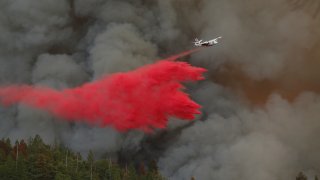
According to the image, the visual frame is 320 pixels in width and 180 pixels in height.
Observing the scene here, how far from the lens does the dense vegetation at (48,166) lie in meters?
136

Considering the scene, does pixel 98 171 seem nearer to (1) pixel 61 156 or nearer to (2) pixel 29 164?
(1) pixel 61 156

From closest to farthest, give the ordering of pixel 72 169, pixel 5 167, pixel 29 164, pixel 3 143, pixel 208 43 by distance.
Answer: pixel 208 43 < pixel 5 167 < pixel 29 164 < pixel 72 169 < pixel 3 143

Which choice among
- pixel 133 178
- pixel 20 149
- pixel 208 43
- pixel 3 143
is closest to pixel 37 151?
pixel 20 149

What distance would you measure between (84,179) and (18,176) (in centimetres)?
3051

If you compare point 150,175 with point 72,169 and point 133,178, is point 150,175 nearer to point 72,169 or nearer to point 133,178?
point 133,178

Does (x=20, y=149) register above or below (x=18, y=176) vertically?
above

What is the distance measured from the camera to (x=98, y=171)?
17900 centimetres

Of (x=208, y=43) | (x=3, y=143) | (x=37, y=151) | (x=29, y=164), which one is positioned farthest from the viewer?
(x=3, y=143)

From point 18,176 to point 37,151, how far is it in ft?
124

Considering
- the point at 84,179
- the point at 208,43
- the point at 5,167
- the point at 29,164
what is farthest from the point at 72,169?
the point at 208,43

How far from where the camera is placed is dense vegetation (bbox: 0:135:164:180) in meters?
136

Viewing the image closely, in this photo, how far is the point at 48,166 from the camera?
145500mm

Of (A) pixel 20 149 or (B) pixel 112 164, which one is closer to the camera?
(A) pixel 20 149

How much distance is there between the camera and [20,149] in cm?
17400
